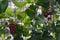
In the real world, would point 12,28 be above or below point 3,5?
below

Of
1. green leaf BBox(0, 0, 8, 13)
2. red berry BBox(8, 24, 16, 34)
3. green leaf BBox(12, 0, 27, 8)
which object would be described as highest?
green leaf BBox(0, 0, 8, 13)

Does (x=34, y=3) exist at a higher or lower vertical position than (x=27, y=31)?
higher

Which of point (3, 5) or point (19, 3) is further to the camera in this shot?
point (19, 3)

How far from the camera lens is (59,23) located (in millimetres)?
724

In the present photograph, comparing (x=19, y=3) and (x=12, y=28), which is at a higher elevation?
(x=19, y=3)

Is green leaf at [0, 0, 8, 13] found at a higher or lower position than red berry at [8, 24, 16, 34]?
higher

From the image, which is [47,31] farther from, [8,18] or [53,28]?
[8,18]

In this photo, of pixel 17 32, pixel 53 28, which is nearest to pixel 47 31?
pixel 53 28

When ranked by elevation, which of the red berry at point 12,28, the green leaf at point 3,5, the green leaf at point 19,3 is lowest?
the red berry at point 12,28

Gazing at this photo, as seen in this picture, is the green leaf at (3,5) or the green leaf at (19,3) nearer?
the green leaf at (3,5)

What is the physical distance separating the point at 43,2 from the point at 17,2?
119 millimetres

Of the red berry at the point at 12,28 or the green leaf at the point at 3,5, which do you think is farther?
the red berry at the point at 12,28

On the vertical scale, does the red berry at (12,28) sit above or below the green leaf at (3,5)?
below

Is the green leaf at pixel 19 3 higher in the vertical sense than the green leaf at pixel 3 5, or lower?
lower
